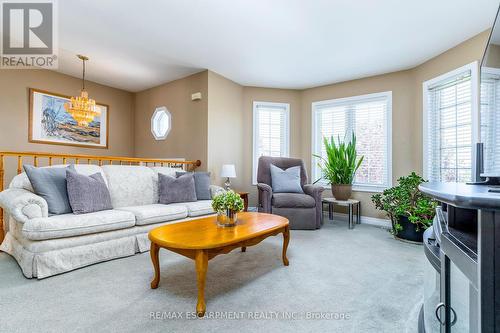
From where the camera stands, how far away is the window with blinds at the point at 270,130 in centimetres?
489

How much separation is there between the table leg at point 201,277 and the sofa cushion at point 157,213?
1329mm

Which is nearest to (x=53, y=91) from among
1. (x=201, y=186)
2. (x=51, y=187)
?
(x=51, y=187)

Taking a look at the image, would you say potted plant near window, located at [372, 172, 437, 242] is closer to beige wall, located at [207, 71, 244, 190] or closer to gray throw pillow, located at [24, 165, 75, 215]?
beige wall, located at [207, 71, 244, 190]

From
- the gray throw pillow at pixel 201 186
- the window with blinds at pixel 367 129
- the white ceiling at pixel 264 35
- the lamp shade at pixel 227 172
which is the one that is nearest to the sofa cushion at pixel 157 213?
the gray throw pillow at pixel 201 186

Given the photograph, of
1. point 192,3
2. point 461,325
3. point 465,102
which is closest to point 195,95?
point 192,3

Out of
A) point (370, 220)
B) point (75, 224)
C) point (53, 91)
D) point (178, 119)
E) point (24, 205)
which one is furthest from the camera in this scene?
point (178, 119)

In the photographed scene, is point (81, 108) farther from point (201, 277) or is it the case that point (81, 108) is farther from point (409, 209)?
point (409, 209)

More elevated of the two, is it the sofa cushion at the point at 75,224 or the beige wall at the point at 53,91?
the beige wall at the point at 53,91

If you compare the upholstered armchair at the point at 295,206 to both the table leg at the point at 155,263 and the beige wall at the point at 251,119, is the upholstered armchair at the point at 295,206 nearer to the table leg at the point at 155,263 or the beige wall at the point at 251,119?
the beige wall at the point at 251,119

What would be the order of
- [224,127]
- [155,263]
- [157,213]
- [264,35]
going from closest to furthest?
[155,263]
[157,213]
[264,35]
[224,127]

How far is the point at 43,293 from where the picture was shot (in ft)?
5.74

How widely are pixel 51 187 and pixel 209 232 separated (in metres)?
1.69

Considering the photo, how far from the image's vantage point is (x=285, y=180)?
158 inches

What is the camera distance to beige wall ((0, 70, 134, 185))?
3.77 m
